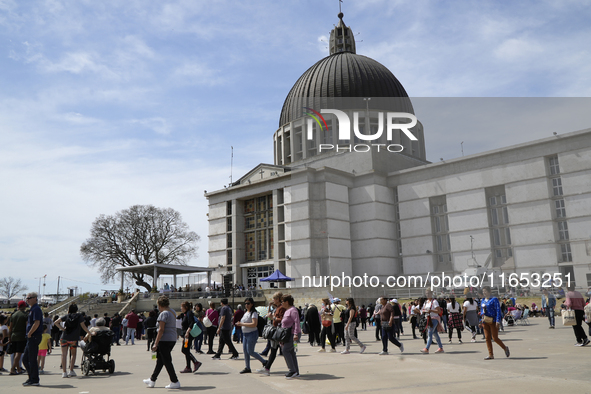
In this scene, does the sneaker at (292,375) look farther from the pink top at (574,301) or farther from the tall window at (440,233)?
the tall window at (440,233)

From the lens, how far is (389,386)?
8.28m

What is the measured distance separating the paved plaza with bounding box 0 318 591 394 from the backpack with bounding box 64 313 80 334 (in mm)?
1161

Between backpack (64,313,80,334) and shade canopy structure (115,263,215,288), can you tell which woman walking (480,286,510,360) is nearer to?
backpack (64,313,80,334)

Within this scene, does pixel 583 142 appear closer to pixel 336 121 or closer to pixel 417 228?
pixel 417 228

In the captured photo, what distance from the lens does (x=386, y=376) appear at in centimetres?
951

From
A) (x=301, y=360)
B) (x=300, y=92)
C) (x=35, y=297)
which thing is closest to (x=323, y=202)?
(x=300, y=92)

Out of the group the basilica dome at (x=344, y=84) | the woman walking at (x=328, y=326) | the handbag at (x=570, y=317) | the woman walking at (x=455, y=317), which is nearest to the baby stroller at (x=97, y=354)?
the woman walking at (x=328, y=326)

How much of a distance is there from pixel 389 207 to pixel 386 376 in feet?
148

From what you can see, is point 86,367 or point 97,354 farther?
point 97,354

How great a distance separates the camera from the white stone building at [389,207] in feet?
143

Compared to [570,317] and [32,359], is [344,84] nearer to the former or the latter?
[570,317]

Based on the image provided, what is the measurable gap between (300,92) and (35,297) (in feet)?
191

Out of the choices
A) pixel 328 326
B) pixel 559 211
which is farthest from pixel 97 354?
pixel 559 211

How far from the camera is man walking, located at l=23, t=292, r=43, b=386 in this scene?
995cm
